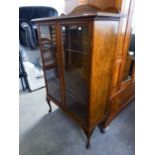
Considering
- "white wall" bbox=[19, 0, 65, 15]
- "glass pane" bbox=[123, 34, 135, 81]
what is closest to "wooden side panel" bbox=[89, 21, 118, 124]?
"glass pane" bbox=[123, 34, 135, 81]

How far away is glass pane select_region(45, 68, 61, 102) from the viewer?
165 centimetres

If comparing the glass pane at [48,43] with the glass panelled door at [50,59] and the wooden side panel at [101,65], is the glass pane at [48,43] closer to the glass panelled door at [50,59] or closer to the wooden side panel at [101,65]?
the glass panelled door at [50,59]

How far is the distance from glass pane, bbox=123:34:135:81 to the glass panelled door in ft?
2.75

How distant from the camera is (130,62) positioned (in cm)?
157

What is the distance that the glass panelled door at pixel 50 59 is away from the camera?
4.72 ft

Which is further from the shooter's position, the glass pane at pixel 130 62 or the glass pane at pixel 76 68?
the glass pane at pixel 130 62

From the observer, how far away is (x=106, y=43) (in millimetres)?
1083

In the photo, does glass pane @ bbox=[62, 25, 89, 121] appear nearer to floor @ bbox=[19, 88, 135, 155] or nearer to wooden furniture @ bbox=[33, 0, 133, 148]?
wooden furniture @ bbox=[33, 0, 133, 148]

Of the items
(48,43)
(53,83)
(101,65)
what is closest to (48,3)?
(48,43)

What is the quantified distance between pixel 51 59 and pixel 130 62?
99 centimetres

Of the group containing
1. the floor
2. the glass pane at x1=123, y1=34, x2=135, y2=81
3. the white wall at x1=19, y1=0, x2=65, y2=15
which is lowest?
the floor

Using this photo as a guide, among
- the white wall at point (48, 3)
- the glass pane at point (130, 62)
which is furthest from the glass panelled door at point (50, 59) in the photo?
the white wall at point (48, 3)

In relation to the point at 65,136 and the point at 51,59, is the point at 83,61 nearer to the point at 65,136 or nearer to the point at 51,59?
the point at 51,59
